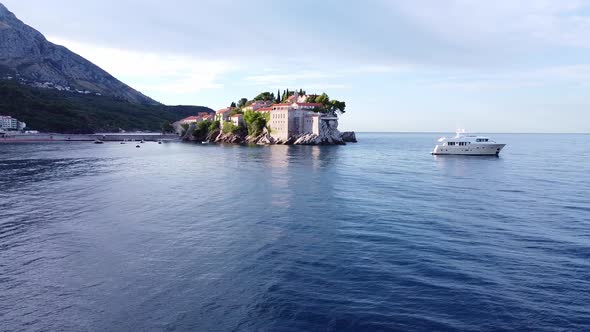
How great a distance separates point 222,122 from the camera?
181m

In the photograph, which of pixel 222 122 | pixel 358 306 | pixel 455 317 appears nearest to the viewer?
pixel 455 317

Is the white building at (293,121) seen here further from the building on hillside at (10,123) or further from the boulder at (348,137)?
the building on hillside at (10,123)

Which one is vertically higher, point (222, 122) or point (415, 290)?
point (222, 122)

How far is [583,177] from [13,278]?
2831 inches

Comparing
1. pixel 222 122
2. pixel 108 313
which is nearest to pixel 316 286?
pixel 108 313

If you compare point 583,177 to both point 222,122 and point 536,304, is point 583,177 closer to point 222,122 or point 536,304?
point 536,304

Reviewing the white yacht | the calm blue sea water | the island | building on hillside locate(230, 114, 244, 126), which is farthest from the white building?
the calm blue sea water

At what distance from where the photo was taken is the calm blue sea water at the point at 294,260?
14.8 meters

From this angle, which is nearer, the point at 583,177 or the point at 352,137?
the point at 583,177

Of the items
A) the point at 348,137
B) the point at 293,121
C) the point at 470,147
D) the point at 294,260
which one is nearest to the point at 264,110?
the point at 293,121

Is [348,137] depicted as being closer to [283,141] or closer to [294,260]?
[283,141]

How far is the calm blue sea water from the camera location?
48.6 ft

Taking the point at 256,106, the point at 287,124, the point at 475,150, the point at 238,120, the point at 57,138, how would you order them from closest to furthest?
the point at 475,150
the point at 287,124
the point at 238,120
the point at 57,138
the point at 256,106

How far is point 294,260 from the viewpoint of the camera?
2120 centimetres
